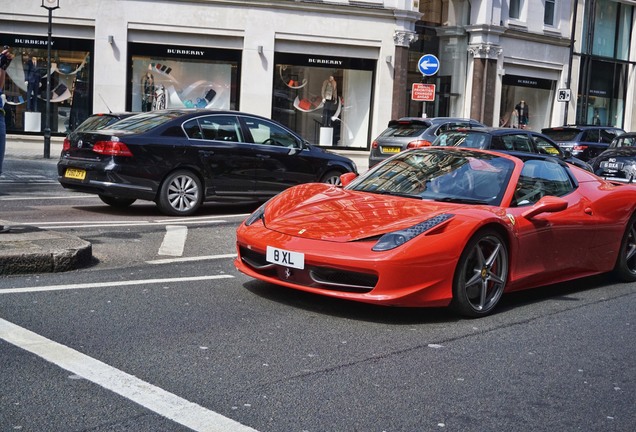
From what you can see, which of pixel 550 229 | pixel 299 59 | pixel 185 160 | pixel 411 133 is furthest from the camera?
pixel 299 59

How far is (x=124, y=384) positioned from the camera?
4.55 meters

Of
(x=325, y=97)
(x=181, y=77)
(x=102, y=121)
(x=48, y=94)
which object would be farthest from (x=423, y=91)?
(x=102, y=121)

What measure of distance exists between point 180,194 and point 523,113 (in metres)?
24.3

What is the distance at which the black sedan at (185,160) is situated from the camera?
39.1 ft

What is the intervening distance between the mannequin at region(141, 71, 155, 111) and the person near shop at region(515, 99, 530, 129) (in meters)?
14.7

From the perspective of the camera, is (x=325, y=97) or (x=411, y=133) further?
(x=325, y=97)

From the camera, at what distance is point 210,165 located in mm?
12562

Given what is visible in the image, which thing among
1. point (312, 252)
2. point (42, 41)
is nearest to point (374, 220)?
point (312, 252)

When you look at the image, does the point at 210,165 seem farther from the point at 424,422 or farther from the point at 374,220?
the point at 424,422

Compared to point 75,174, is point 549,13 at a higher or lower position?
higher

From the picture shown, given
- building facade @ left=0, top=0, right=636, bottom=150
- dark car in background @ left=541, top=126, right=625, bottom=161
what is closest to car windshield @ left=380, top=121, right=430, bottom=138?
dark car in background @ left=541, top=126, right=625, bottom=161

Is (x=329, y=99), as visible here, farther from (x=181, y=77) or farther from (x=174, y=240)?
(x=174, y=240)

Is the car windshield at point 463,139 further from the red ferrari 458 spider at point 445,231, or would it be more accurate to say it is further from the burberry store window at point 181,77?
the burberry store window at point 181,77

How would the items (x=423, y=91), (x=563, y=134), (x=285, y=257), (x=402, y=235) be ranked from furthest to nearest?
(x=563, y=134), (x=423, y=91), (x=285, y=257), (x=402, y=235)
